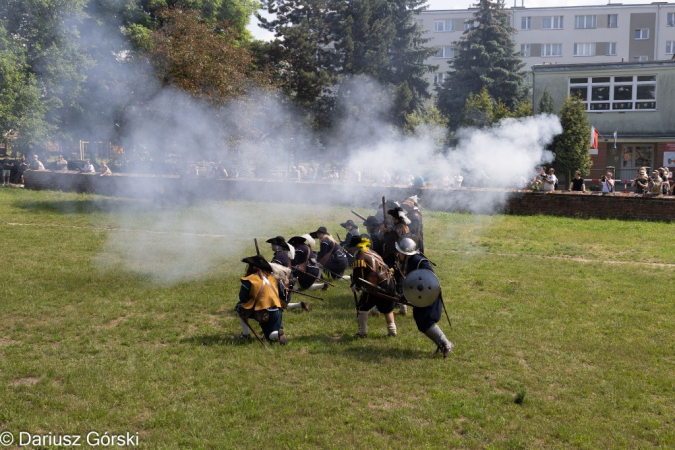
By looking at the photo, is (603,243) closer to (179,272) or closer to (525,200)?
(525,200)

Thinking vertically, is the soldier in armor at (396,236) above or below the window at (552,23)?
below

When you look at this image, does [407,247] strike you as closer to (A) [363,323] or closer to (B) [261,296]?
(A) [363,323]

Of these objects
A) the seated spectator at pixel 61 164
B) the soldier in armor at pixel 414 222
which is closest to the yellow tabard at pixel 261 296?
the soldier in armor at pixel 414 222

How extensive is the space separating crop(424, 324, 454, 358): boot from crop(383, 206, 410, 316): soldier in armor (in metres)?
2.14

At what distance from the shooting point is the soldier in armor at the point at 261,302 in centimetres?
909

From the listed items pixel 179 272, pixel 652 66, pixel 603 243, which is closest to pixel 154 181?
pixel 179 272

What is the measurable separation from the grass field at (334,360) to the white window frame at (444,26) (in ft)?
181

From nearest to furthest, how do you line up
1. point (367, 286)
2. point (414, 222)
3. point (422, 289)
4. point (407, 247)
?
point (422, 289), point (407, 247), point (367, 286), point (414, 222)

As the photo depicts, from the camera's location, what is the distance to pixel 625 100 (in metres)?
39.1

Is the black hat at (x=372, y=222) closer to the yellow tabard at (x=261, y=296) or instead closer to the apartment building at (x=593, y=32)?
the yellow tabard at (x=261, y=296)

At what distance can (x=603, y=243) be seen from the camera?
18.3m

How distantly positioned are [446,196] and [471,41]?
27.2m

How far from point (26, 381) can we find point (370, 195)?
17305 mm

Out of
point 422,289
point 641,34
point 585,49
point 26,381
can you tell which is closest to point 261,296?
point 422,289
